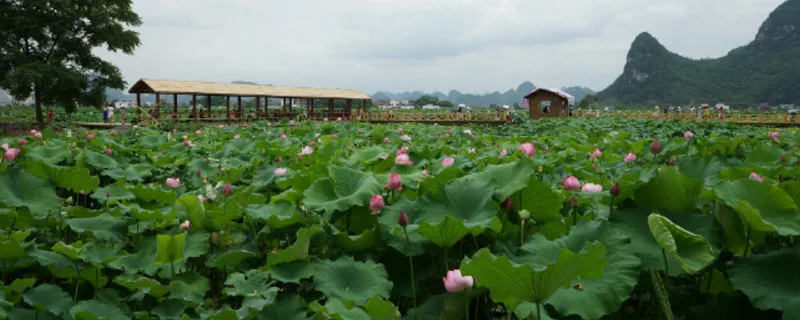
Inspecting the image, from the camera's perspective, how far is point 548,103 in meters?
30.8

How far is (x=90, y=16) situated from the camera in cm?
2045

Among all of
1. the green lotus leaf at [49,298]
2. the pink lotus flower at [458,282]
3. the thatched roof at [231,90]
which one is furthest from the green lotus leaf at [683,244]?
the thatched roof at [231,90]

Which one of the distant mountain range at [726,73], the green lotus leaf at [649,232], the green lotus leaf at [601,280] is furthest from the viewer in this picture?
the distant mountain range at [726,73]

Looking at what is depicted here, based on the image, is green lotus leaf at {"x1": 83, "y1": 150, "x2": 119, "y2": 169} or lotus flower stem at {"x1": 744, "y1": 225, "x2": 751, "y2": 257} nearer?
lotus flower stem at {"x1": 744, "y1": 225, "x2": 751, "y2": 257}

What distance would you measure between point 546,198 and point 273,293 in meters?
0.82

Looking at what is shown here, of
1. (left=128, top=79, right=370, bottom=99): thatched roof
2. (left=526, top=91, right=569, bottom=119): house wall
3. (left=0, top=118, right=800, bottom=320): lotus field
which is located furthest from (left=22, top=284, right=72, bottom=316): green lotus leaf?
(left=526, top=91, right=569, bottom=119): house wall

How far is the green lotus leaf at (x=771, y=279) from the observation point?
0.98 m

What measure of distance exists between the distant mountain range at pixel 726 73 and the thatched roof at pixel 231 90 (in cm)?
7776

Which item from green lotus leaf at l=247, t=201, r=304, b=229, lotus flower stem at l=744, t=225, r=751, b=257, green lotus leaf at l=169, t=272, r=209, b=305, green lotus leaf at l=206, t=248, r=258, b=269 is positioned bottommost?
green lotus leaf at l=169, t=272, r=209, b=305

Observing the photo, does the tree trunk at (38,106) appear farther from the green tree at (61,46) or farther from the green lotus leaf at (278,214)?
the green lotus leaf at (278,214)

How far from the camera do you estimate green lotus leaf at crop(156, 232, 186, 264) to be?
1.38 metres

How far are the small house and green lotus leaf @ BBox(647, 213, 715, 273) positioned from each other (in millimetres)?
30328

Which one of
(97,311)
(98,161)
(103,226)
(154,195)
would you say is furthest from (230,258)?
(98,161)

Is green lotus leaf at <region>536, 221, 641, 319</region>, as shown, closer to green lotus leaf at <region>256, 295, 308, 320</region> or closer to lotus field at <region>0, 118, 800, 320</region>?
lotus field at <region>0, 118, 800, 320</region>
